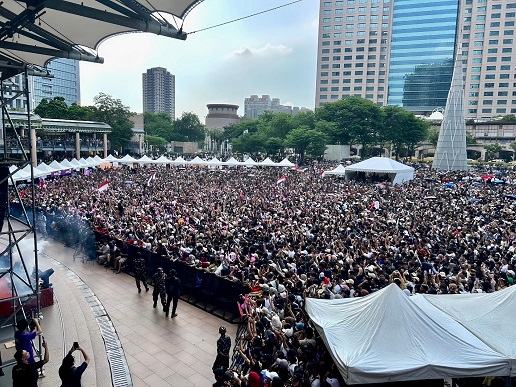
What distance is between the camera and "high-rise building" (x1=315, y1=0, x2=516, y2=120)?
87.1 metres

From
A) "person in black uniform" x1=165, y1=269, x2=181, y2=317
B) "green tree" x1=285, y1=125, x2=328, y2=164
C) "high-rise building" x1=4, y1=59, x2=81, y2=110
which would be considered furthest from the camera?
"high-rise building" x1=4, y1=59, x2=81, y2=110

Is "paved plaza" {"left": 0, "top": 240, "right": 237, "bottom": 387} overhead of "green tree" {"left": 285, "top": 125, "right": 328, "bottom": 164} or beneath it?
beneath

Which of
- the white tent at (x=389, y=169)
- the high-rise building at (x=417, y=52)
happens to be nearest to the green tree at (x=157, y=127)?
the high-rise building at (x=417, y=52)

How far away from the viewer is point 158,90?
7505 inches

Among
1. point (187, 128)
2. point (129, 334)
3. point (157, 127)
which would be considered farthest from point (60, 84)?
point (129, 334)

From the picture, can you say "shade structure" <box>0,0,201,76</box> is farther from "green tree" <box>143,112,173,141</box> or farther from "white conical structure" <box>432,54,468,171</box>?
"green tree" <box>143,112,173,141</box>

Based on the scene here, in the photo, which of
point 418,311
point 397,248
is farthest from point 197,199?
point 418,311

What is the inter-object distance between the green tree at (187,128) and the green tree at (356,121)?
44.9m

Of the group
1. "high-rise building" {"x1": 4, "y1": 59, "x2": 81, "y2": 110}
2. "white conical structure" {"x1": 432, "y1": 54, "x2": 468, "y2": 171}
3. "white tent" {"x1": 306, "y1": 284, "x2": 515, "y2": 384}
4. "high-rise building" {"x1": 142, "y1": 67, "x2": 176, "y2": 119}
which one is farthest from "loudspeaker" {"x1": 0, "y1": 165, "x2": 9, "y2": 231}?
"high-rise building" {"x1": 142, "y1": 67, "x2": 176, "y2": 119}

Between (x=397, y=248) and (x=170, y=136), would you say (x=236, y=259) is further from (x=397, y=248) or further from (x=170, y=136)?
(x=170, y=136)

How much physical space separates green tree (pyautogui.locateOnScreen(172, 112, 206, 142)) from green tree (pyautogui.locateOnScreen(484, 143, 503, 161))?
6394 cm

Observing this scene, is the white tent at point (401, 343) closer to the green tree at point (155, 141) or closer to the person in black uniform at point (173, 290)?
the person in black uniform at point (173, 290)

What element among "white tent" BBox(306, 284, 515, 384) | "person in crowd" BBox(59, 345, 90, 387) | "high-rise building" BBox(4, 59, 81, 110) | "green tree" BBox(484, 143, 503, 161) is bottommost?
"person in crowd" BBox(59, 345, 90, 387)

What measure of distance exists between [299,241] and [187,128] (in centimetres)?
8654
